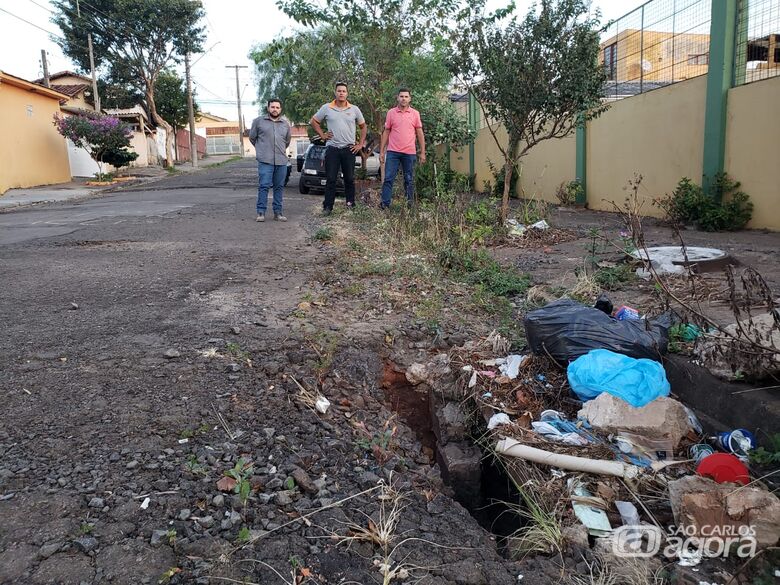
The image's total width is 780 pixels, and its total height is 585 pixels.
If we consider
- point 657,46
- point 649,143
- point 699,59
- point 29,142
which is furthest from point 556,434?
point 29,142

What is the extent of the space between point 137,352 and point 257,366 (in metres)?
0.62

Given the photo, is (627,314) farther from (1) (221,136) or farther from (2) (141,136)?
(1) (221,136)

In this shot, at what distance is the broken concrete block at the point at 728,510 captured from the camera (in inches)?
73.2

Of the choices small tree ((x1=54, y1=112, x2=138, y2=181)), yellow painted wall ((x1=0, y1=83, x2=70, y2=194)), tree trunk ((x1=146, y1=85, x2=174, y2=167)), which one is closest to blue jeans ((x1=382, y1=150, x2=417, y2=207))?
yellow painted wall ((x1=0, y1=83, x2=70, y2=194))

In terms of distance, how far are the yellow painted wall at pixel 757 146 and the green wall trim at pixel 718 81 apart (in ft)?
0.30

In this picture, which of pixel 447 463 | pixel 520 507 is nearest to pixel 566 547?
pixel 520 507

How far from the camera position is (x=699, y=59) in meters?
7.75

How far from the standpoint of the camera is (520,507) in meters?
2.35

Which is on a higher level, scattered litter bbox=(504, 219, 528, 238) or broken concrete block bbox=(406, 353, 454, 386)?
scattered litter bbox=(504, 219, 528, 238)

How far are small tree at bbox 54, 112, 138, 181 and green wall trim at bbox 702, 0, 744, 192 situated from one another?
1793cm

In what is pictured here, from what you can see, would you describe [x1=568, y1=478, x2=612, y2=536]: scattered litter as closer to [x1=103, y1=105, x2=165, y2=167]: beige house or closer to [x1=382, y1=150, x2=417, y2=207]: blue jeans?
[x1=382, y1=150, x2=417, y2=207]: blue jeans

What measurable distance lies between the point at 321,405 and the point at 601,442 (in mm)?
1195

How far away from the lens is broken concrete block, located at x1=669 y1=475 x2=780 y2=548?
186 centimetres

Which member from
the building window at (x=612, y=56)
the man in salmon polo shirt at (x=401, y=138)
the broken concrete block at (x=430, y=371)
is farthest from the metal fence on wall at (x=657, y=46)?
the broken concrete block at (x=430, y=371)
